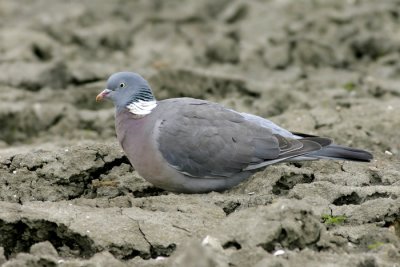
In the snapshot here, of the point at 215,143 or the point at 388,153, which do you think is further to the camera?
the point at 388,153

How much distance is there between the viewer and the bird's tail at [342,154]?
5.27m

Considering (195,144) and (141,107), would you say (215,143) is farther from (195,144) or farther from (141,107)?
(141,107)

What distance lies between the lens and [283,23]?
10.0 meters

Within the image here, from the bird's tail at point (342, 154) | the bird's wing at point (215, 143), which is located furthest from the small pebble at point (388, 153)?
the bird's wing at point (215, 143)

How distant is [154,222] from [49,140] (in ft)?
9.96

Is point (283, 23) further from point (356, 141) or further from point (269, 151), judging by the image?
point (269, 151)

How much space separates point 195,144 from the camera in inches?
206

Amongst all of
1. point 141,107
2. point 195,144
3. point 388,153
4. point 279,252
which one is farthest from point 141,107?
point 388,153

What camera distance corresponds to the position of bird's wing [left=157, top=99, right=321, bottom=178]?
17.1 feet

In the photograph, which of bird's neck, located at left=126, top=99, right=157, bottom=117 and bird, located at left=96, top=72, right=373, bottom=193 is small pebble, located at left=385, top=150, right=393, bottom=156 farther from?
bird's neck, located at left=126, top=99, right=157, bottom=117

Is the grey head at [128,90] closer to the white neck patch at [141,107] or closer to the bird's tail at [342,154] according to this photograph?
the white neck patch at [141,107]

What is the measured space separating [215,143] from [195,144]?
0.12 metres

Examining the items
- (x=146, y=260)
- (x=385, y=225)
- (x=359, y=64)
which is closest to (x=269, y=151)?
(x=385, y=225)

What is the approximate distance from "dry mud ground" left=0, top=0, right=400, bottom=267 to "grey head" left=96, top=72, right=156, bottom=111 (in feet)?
1.18
